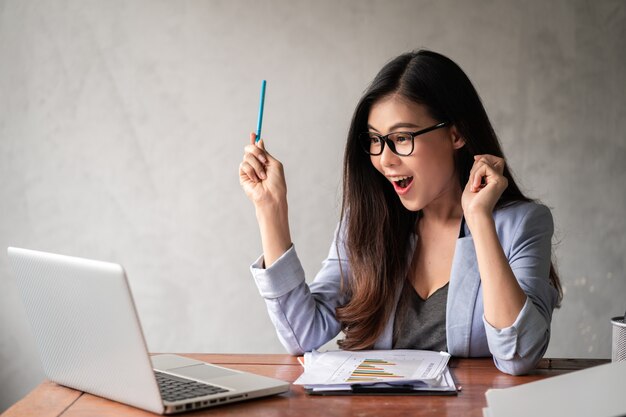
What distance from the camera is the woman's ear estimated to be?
5.90 ft

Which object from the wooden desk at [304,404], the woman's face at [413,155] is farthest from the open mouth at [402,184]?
the wooden desk at [304,404]

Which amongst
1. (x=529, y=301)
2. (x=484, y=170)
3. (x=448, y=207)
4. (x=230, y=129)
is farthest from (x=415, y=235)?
(x=230, y=129)

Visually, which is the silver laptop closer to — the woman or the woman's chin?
the woman

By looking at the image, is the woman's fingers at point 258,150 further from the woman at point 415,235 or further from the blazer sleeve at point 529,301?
the blazer sleeve at point 529,301

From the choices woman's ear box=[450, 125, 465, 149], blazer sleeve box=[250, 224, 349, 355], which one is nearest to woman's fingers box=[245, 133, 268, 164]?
blazer sleeve box=[250, 224, 349, 355]

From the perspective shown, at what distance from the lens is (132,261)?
10.4 feet

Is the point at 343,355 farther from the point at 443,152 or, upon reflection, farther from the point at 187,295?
the point at 187,295

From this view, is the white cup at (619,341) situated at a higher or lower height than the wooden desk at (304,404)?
lower

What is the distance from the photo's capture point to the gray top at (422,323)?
5.64 feet

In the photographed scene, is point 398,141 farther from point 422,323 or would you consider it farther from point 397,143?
point 422,323

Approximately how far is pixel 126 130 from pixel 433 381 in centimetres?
219

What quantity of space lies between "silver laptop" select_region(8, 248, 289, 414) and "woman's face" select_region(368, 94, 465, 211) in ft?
2.06

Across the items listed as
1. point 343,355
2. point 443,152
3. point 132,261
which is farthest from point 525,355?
point 132,261

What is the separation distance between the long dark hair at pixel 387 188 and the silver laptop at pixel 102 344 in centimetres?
47
